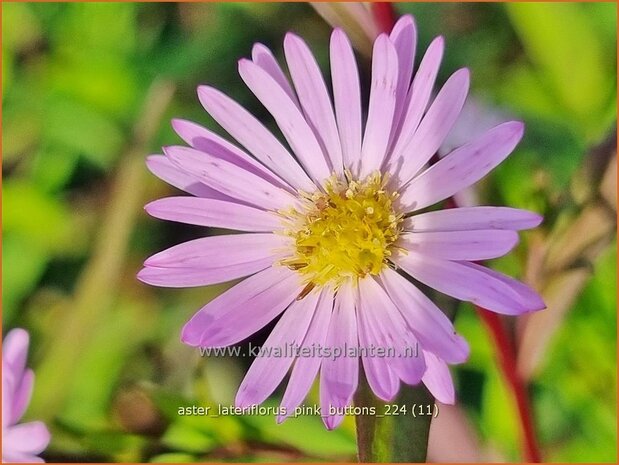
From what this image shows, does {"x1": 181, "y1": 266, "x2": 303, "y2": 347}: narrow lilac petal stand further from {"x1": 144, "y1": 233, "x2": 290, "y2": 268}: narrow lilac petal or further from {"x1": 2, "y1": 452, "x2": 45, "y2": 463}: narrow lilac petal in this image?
{"x1": 2, "y1": 452, "x2": 45, "y2": 463}: narrow lilac petal

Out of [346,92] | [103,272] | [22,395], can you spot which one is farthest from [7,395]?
[346,92]

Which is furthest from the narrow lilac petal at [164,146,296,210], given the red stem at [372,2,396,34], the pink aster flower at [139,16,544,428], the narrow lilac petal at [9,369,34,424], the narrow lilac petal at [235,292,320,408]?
the narrow lilac petal at [9,369,34,424]

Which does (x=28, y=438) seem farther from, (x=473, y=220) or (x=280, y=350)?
(x=473, y=220)

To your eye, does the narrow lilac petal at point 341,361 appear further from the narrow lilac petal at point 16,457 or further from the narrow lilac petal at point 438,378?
the narrow lilac petal at point 16,457

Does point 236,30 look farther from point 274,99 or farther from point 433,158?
point 433,158

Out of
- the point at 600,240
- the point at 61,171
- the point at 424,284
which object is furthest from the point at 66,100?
the point at 600,240

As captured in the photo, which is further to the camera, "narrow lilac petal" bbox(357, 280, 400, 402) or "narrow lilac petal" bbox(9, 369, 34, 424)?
"narrow lilac petal" bbox(9, 369, 34, 424)

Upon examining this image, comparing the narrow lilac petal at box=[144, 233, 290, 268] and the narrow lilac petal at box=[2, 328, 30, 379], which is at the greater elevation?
the narrow lilac petal at box=[144, 233, 290, 268]
